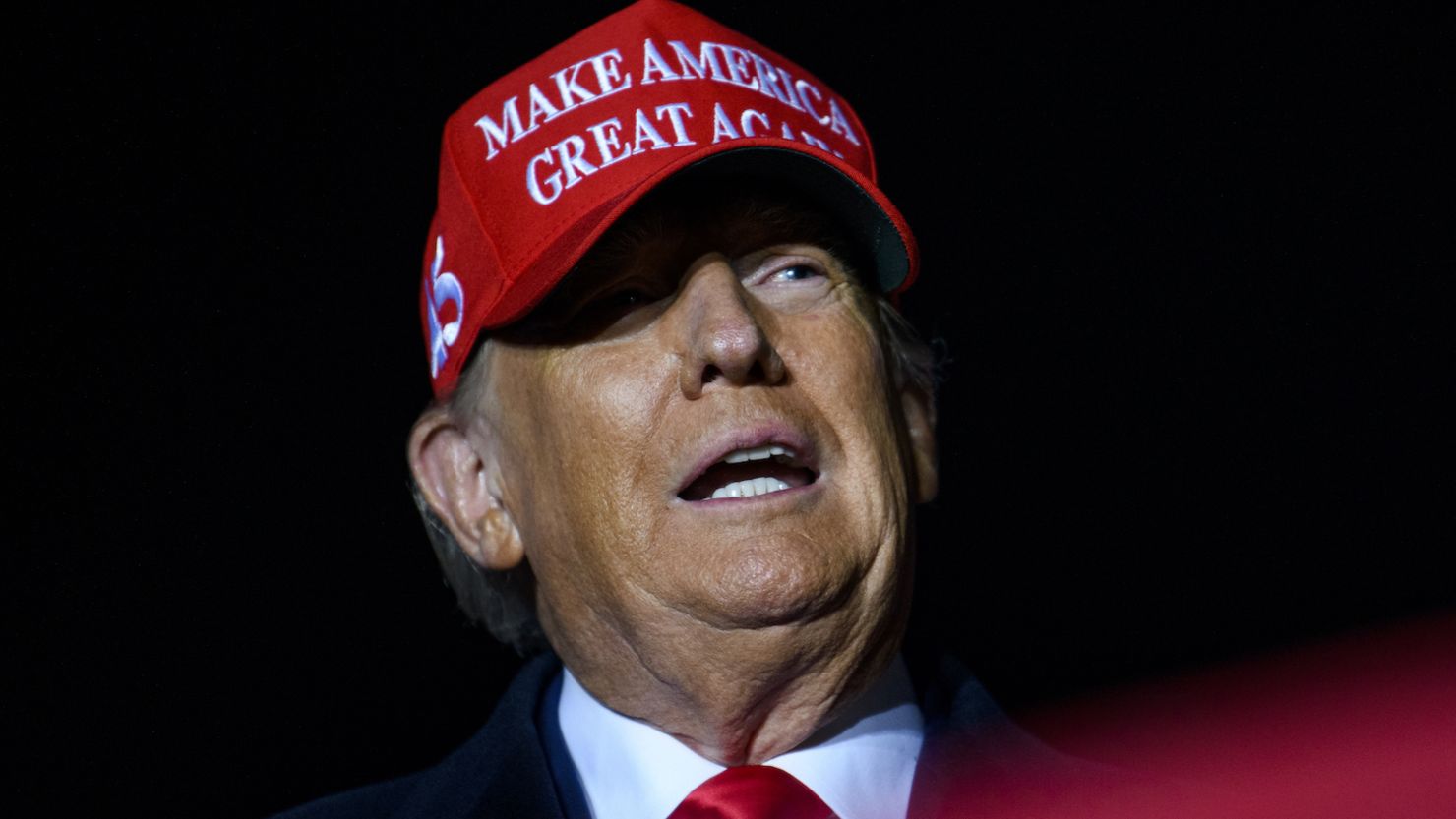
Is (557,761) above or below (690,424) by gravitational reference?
below

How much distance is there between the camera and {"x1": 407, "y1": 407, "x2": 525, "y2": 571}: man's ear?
1.72 meters

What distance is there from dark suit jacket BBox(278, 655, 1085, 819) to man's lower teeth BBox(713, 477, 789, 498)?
1.16 ft

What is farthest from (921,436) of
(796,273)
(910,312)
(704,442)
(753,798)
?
(910,312)

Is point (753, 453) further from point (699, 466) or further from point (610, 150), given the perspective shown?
point (610, 150)

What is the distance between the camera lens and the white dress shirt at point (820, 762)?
1.58 metres

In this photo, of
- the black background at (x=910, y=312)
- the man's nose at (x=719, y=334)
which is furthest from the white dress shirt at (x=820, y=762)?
the black background at (x=910, y=312)

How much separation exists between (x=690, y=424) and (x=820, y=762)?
1.27ft

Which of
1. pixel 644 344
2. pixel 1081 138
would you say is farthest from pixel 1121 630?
pixel 644 344

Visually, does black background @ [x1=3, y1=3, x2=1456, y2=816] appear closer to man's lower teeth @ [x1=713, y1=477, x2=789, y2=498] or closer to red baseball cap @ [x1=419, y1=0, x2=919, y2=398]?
red baseball cap @ [x1=419, y1=0, x2=919, y2=398]

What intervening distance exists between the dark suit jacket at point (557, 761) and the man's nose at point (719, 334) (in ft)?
1.55

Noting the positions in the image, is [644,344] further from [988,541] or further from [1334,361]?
[1334,361]

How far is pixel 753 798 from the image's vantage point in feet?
4.95

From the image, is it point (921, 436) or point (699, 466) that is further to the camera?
point (921, 436)

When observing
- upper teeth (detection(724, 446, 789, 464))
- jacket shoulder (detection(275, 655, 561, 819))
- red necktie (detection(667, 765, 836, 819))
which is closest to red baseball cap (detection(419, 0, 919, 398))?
upper teeth (detection(724, 446, 789, 464))
